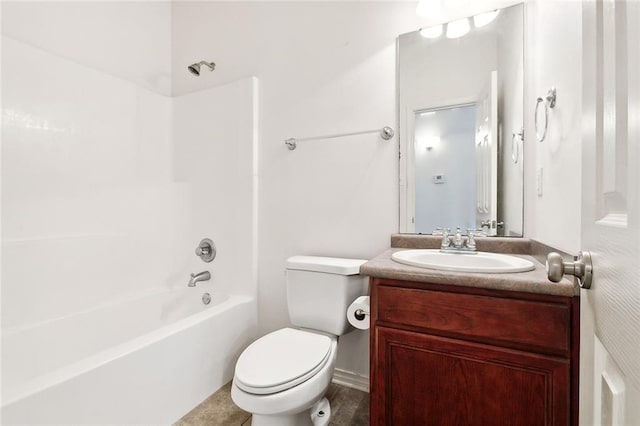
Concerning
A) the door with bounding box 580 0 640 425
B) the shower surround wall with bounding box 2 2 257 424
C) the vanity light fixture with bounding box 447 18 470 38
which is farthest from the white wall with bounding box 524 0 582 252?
the shower surround wall with bounding box 2 2 257 424

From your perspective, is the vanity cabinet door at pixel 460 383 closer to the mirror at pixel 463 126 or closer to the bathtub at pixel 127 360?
the mirror at pixel 463 126

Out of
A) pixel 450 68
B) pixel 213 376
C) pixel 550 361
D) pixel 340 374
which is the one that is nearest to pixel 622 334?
pixel 550 361

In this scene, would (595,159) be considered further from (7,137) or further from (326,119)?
(7,137)

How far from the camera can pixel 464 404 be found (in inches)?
36.0

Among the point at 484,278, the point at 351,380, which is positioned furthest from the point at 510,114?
the point at 351,380

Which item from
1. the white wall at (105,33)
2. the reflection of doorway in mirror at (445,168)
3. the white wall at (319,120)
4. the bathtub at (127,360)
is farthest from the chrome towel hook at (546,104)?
the white wall at (105,33)

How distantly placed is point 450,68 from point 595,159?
1.19 meters

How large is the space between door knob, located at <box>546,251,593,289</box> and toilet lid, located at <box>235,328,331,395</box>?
93 cm

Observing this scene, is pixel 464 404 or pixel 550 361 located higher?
pixel 550 361

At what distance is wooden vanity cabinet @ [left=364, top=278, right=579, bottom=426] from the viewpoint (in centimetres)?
81

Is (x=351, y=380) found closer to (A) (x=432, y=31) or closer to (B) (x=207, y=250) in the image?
(B) (x=207, y=250)

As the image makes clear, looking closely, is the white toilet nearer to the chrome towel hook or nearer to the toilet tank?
the toilet tank

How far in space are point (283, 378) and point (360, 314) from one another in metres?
0.47

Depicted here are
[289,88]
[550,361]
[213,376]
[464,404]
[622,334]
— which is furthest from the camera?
[289,88]
